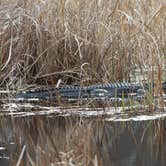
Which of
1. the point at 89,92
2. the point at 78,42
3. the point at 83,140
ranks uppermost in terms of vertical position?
the point at 78,42

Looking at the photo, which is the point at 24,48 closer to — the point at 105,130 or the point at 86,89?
the point at 86,89

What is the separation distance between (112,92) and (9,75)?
1161mm

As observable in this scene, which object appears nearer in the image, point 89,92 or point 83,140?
point 83,140

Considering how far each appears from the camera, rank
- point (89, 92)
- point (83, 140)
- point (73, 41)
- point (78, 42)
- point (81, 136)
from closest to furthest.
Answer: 1. point (83, 140)
2. point (81, 136)
3. point (89, 92)
4. point (78, 42)
5. point (73, 41)

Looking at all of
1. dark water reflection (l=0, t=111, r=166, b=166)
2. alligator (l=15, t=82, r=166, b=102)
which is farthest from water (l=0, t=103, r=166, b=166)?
alligator (l=15, t=82, r=166, b=102)

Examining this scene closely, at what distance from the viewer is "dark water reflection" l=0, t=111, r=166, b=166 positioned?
3436mm

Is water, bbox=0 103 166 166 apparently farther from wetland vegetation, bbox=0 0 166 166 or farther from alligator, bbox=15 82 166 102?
wetland vegetation, bbox=0 0 166 166

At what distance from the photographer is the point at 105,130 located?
14.2 ft

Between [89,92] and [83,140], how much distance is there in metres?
2.05

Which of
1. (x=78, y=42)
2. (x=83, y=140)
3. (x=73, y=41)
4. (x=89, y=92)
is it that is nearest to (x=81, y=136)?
(x=83, y=140)

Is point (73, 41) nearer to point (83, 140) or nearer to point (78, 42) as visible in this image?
point (78, 42)

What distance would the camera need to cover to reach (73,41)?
654cm

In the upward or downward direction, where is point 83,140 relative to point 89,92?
downward

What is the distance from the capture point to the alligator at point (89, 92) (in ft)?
18.9
